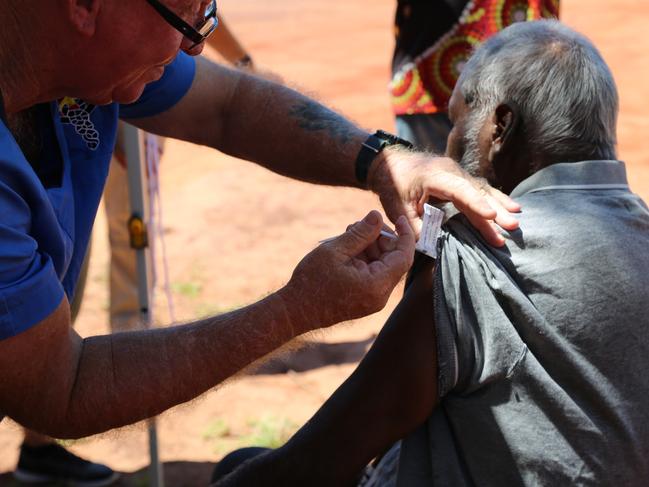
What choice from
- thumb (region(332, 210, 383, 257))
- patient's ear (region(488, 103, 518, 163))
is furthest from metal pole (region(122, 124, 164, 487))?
thumb (region(332, 210, 383, 257))

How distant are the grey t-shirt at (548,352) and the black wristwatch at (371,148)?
0.61 meters

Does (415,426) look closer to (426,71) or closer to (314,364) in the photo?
(426,71)

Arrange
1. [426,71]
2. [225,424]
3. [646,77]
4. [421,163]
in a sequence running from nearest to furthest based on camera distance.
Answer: [421,163] < [426,71] < [225,424] < [646,77]

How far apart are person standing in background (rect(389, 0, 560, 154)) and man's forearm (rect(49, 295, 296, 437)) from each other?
2270mm

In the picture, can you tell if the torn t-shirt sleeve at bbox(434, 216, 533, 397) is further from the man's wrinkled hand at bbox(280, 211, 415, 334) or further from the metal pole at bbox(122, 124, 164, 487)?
the metal pole at bbox(122, 124, 164, 487)

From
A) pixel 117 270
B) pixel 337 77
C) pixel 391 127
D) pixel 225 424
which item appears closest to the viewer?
pixel 225 424

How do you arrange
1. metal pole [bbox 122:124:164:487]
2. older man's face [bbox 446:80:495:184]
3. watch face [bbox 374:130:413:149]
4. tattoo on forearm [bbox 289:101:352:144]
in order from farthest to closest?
metal pole [bbox 122:124:164:487] → tattoo on forearm [bbox 289:101:352:144] → watch face [bbox 374:130:413:149] → older man's face [bbox 446:80:495:184]

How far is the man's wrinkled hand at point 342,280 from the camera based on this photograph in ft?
6.51

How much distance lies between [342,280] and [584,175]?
2.32ft

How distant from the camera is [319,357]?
5230mm

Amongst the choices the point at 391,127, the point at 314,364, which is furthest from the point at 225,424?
the point at 391,127

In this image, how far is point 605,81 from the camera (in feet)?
7.66

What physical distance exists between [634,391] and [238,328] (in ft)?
3.08

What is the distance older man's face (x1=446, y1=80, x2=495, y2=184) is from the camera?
8.21 ft
